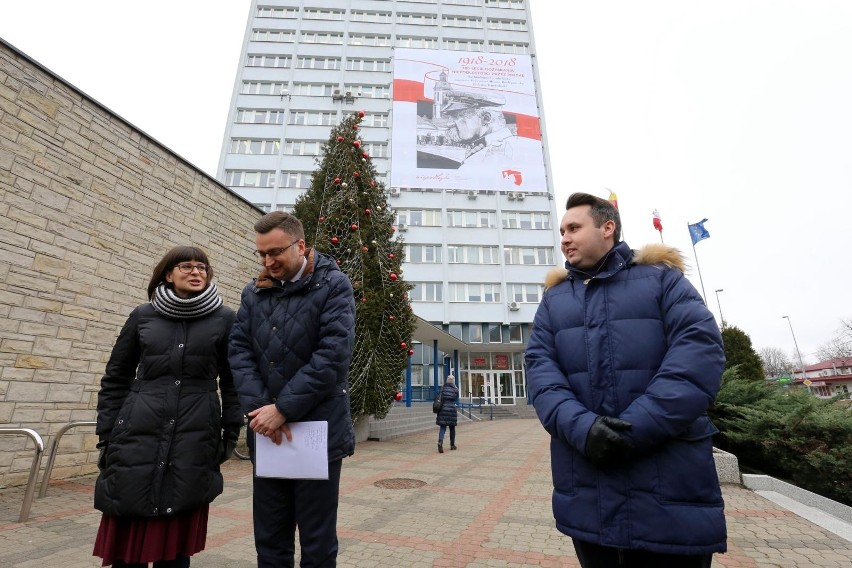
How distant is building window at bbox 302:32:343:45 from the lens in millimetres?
42906

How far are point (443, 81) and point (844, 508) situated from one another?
38.2m

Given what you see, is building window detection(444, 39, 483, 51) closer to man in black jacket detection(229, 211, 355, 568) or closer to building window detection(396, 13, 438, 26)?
building window detection(396, 13, 438, 26)

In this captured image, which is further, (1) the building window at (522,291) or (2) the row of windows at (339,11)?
(2) the row of windows at (339,11)

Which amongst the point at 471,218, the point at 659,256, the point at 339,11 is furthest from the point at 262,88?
the point at 659,256

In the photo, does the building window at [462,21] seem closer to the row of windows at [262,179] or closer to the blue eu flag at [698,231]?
the row of windows at [262,179]

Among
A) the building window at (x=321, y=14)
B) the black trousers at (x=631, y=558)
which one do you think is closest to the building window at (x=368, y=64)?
the building window at (x=321, y=14)

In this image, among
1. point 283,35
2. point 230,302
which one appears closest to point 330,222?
point 230,302

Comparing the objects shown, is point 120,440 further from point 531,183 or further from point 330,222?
point 531,183

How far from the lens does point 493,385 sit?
110 feet

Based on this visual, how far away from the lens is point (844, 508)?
4828mm

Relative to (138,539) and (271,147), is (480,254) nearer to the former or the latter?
Result: (271,147)

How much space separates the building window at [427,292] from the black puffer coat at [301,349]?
3128 centimetres

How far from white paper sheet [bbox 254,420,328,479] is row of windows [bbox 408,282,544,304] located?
104 ft

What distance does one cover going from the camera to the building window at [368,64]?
42.4 m
